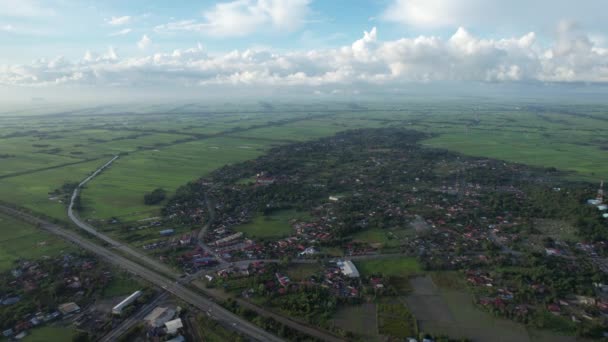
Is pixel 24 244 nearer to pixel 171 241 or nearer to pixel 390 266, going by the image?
pixel 171 241

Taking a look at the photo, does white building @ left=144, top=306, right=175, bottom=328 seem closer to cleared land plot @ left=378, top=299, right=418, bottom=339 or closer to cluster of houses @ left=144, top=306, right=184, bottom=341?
cluster of houses @ left=144, top=306, right=184, bottom=341

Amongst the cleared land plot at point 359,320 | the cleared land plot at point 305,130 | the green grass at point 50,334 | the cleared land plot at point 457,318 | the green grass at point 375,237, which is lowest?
the cleared land plot at point 457,318

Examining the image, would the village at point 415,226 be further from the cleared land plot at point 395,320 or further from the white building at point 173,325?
the white building at point 173,325

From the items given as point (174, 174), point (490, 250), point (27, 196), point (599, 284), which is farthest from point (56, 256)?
point (599, 284)

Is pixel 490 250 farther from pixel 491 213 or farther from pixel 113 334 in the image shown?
pixel 113 334

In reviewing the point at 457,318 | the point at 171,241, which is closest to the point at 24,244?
the point at 171,241

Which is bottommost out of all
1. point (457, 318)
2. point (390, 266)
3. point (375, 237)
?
point (457, 318)

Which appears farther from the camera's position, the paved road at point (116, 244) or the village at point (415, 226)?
the paved road at point (116, 244)

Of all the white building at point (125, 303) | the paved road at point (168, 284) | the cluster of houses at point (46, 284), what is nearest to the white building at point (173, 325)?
the paved road at point (168, 284)
